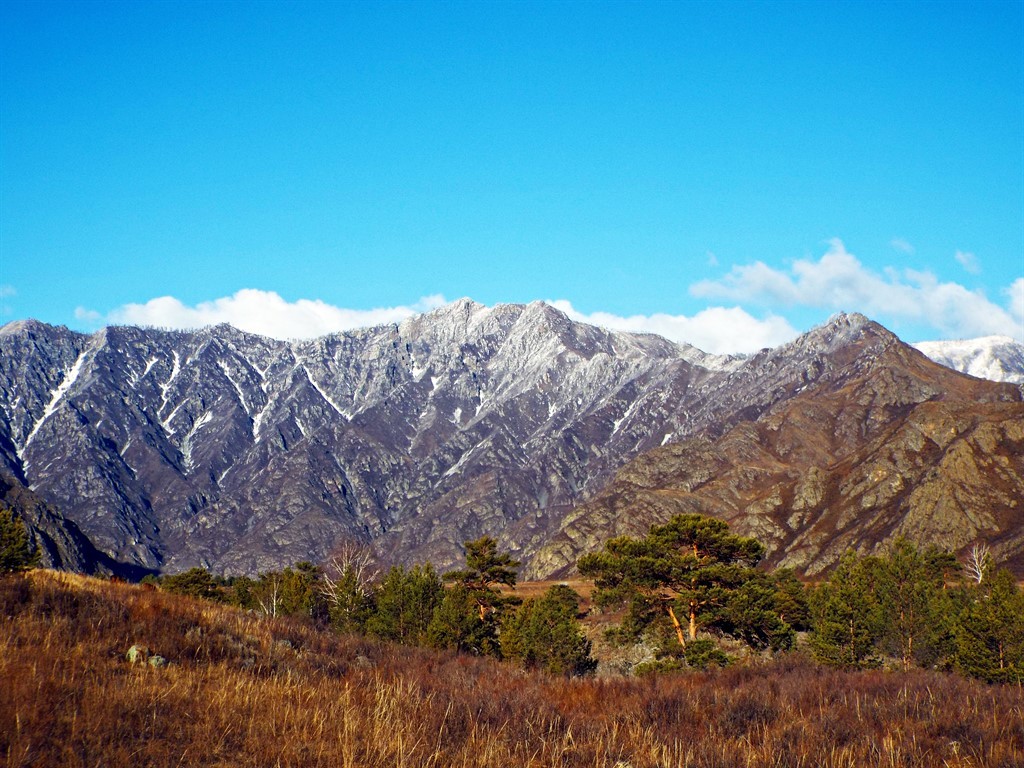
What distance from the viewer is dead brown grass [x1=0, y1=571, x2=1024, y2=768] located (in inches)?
322

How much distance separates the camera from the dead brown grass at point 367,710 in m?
8.18

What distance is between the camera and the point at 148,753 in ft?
25.4

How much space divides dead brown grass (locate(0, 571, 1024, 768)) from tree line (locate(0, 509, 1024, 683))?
6658mm

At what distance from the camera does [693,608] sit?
121 feet

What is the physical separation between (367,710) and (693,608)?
2947 cm

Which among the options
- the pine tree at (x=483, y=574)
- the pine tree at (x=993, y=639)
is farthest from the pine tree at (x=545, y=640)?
the pine tree at (x=993, y=639)

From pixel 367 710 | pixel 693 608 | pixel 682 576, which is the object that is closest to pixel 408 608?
pixel 693 608

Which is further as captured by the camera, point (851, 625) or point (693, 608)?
point (851, 625)

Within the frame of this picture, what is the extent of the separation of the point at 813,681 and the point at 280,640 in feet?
36.2

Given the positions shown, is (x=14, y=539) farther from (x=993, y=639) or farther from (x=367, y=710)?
(x=993, y=639)

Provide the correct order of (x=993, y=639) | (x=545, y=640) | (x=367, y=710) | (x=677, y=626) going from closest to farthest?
(x=367, y=710) → (x=677, y=626) → (x=993, y=639) → (x=545, y=640)

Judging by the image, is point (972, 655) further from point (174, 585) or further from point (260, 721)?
point (174, 585)

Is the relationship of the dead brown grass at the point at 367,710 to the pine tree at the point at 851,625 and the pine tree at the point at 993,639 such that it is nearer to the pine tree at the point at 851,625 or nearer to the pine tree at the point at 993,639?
the pine tree at the point at 993,639

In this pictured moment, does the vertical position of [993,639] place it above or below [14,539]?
below
